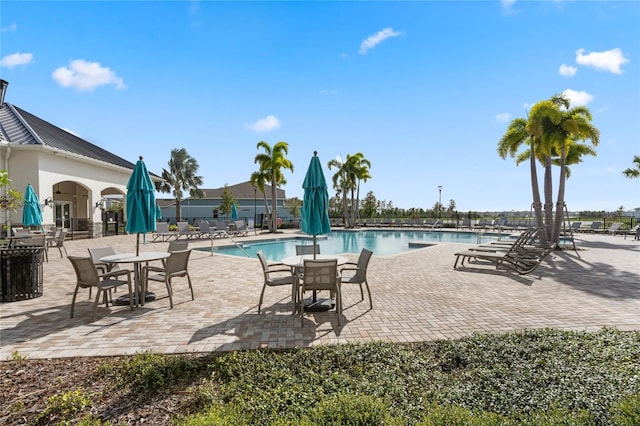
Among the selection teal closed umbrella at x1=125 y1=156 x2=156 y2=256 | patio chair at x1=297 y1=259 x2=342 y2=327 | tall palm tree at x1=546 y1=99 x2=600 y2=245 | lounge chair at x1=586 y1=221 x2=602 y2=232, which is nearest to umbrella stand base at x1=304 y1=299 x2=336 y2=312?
patio chair at x1=297 y1=259 x2=342 y2=327

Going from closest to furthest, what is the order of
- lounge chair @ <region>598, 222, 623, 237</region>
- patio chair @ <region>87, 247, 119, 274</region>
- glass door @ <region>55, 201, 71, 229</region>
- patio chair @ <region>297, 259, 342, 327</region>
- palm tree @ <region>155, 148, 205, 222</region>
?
patio chair @ <region>297, 259, 342, 327</region> → patio chair @ <region>87, 247, 119, 274</region> → glass door @ <region>55, 201, 71, 229</region> → lounge chair @ <region>598, 222, 623, 237</region> → palm tree @ <region>155, 148, 205, 222</region>

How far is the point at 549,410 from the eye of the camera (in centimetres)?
253

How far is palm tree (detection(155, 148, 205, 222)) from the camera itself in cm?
3481

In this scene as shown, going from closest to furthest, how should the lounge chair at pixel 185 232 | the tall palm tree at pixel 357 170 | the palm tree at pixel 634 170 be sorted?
the lounge chair at pixel 185 232
the palm tree at pixel 634 170
the tall palm tree at pixel 357 170

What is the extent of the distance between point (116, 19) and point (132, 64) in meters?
2.02

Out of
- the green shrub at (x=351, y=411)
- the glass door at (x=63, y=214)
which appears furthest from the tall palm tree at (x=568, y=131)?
the glass door at (x=63, y=214)

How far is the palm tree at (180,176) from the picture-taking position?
3481 centimetres

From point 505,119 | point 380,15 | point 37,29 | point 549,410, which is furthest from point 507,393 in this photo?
point 505,119

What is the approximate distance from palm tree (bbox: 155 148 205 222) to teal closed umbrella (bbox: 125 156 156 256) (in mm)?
31353

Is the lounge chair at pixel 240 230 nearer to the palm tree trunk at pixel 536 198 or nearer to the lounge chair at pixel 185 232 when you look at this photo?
the lounge chair at pixel 185 232

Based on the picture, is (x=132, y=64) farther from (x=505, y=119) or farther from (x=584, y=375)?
(x=505, y=119)

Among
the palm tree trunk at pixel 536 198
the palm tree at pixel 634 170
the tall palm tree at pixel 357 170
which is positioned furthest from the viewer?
the tall palm tree at pixel 357 170

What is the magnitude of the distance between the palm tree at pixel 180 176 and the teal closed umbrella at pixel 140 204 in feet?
103

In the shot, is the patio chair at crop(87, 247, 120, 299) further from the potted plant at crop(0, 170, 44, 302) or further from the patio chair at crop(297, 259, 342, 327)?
the patio chair at crop(297, 259, 342, 327)
